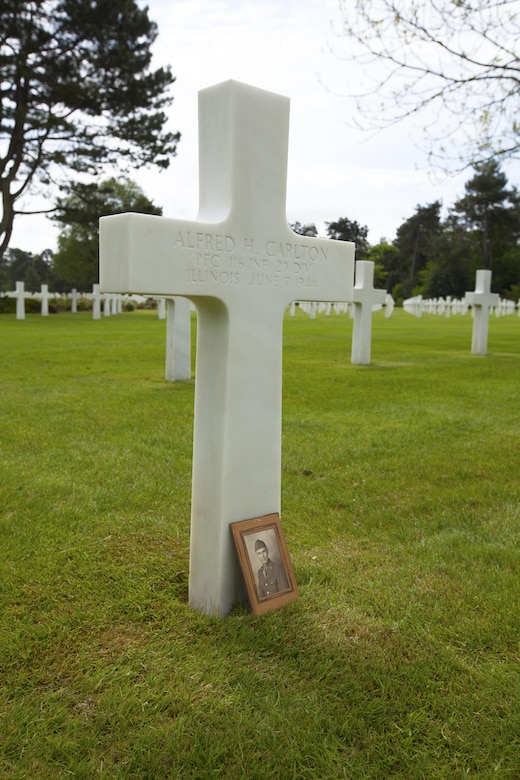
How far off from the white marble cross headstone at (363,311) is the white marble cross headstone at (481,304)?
9.22ft

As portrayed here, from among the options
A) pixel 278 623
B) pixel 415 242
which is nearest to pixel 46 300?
pixel 278 623

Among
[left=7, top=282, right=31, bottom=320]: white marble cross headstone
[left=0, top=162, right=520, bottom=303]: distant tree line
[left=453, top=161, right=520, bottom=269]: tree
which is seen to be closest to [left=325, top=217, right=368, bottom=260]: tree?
[left=0, top=162, right=520, bottom=303]: distant tree line

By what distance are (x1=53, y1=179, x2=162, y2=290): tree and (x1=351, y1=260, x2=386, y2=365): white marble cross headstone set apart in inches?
531

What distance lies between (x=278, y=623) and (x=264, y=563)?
0.87ft

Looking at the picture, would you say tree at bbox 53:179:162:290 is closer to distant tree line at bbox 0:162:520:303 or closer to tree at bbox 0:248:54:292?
distant tree line at bbox 0:162:520:303

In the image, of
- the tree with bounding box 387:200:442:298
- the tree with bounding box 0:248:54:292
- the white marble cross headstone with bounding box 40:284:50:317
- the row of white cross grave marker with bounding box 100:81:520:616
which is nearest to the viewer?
the row of white cross grave marker with bounding box 100:81:520:616

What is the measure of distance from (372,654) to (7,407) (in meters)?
5.86

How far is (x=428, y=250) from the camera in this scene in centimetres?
6944

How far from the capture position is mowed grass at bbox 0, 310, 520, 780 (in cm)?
212

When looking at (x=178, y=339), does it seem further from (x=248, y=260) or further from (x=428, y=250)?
(x=428, y=250)

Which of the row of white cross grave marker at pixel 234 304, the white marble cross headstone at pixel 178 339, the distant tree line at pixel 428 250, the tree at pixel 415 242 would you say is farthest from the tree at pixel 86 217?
the tree at pixel 415 242

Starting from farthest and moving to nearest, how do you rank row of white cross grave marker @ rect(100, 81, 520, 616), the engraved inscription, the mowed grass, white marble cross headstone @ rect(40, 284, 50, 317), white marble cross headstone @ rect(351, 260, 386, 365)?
1. white marble cross headstone @ rect(40, 284, 50, 317)
2. white marble cross headstone @ rect(351, 260, 386, 365)
3. row of white cross grave marker @ rect(100, 81, 520, 616)
4. the engraved inscription
5. the mowed grass

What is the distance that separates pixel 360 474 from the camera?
16.8 feet

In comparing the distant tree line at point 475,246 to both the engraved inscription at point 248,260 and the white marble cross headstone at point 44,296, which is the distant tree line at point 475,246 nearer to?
the white marble cross headstone at point 44,296
